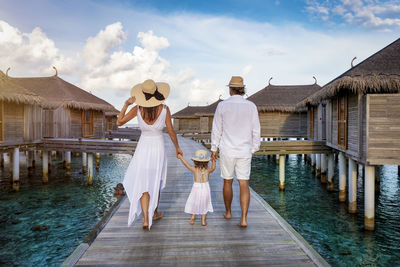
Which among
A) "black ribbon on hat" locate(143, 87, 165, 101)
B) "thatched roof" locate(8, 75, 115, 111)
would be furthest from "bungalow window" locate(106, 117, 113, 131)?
"black ribbon on hat" locate(143, 87, 165, 101)

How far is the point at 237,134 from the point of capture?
394cm

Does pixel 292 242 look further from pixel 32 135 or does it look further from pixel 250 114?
pixel 32 135

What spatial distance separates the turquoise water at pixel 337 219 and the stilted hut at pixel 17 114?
11945 mm

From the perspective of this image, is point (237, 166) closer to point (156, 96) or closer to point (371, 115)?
point (156, 96)

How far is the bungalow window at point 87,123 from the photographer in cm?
2091

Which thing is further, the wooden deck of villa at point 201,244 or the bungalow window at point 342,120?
the bungalow window at point 342,120

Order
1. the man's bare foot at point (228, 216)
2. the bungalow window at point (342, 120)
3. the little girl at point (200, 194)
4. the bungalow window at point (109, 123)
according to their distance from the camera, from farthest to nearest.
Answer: the bungalow window at point (109, 123) < the bungalow window at point (342, 120) < the man's bare foot at point (228, 216) < the little girl at point (200, 194)

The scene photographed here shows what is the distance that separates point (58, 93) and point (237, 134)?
19257 millimetres

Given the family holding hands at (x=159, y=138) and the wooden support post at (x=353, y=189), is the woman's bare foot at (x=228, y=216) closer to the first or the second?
the family holding hands at (x=159, y=138)

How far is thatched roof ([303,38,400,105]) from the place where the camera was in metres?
9.08

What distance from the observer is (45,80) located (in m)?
21.8

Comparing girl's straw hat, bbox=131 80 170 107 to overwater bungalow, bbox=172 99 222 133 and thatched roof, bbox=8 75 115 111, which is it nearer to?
thatched roof, bbox=8 75 115 111

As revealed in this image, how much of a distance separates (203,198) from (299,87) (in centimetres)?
2292

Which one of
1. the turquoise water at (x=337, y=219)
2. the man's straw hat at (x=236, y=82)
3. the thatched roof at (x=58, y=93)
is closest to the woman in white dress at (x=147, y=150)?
the man's straw hat at (x=236, y=82)
